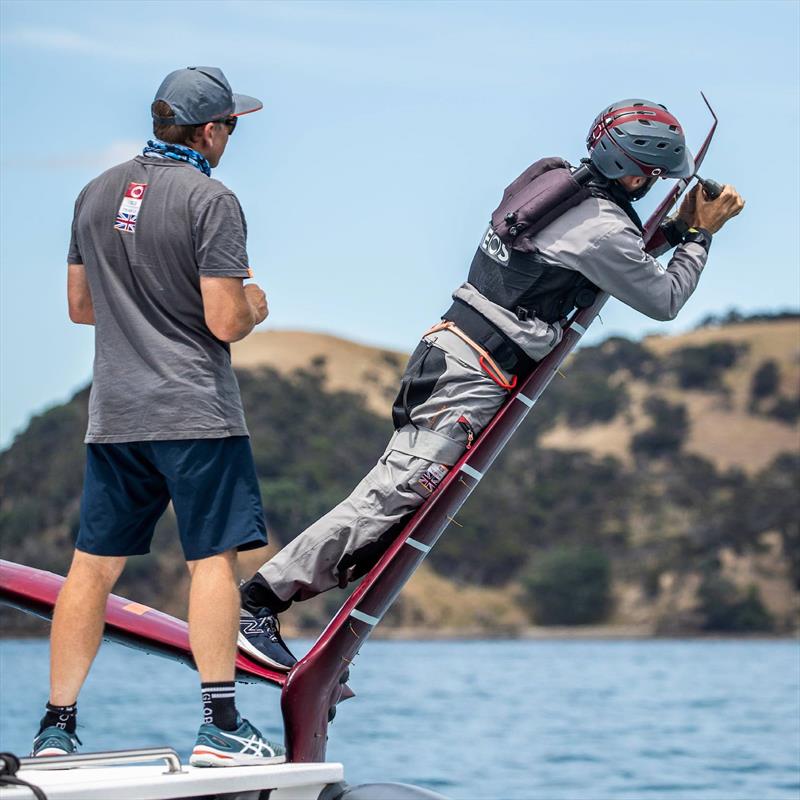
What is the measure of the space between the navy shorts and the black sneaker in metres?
0.50

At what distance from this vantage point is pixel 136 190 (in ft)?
14.6

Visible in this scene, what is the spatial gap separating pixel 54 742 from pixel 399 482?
4.30ft

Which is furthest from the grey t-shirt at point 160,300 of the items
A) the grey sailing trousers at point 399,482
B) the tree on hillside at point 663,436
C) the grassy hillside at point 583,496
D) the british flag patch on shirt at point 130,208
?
the tree on hillside at point 663,436

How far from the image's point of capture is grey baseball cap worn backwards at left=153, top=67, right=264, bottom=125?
448 centimetres

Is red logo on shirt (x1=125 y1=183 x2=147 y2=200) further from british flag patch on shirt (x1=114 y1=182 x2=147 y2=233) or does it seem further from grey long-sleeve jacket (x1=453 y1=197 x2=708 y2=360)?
grey long-sleeve jacket (x1=453 y1=197 x2=708 y2=360)

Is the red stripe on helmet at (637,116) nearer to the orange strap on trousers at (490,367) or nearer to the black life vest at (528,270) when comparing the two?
the black life vest at (528,270)

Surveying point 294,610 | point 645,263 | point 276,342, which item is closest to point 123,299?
point 645,263

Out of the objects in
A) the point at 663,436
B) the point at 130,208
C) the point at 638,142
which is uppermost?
the point at 663,436

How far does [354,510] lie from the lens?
5008 millimetres

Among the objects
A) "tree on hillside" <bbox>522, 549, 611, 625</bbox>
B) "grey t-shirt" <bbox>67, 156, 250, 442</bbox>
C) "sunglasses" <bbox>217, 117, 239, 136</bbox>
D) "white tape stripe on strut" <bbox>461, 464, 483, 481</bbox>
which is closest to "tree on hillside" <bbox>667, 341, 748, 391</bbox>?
"tree on hillside" <bbox>522, 549, 611, 625</bbox>

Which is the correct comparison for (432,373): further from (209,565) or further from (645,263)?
(209,565)

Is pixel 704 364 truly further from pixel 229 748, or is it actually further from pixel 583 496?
pixel 229 748

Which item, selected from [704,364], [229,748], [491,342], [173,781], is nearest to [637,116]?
[491,342]

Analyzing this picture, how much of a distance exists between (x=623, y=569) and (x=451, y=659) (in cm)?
2022
